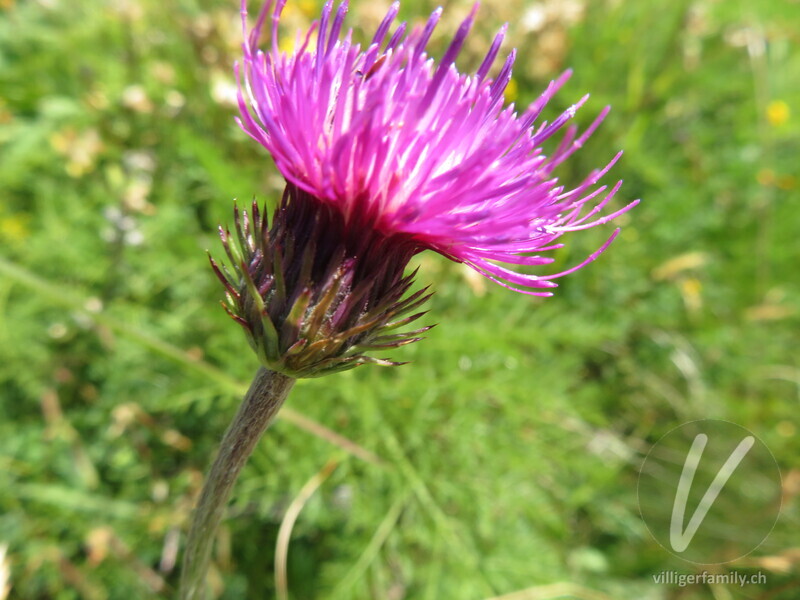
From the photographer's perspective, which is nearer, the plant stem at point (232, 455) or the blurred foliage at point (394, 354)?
the plant stem at point (232, 455)

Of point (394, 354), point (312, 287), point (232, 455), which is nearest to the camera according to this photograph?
point (312, 287)

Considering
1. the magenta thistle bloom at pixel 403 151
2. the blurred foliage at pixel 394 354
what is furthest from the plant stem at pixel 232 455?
the blurred foliage at pixel 394 354

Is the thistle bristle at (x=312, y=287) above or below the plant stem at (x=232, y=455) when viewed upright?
above

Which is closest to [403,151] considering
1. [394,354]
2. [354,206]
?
[354,206]

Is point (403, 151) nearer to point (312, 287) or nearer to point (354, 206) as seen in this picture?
point (354, 206)

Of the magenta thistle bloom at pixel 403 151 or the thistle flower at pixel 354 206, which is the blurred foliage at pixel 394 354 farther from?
the magenta thistle bloom at pixel 403 151

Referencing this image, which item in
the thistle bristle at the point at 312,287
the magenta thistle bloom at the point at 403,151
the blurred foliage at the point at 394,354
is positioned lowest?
the blurred foliage at the point at 394,354
